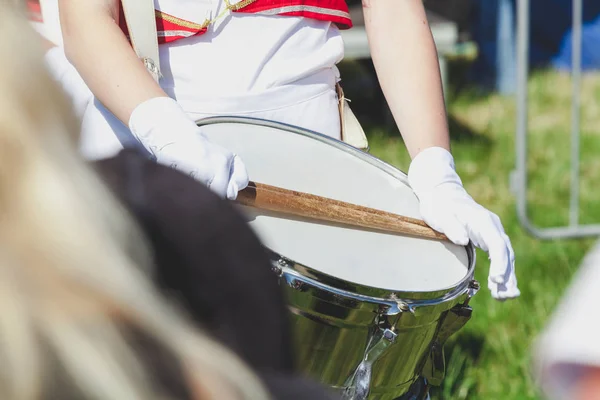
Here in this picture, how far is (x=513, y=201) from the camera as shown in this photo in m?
4.39

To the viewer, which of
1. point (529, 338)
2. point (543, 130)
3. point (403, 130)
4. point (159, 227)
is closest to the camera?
point (159, 227)

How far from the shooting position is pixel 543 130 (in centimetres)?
552

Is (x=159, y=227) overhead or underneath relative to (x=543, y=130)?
overhead

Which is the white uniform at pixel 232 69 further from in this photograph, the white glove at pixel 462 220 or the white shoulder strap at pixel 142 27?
the white glove at pixel 462 220

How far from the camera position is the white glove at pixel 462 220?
1769mm

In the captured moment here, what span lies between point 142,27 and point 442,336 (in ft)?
2.62

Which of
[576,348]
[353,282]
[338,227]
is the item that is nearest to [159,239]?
[576,348]

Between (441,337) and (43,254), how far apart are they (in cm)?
123

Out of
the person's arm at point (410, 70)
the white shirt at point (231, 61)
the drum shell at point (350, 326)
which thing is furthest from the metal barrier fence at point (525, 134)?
the drum shell at point (350, 326)

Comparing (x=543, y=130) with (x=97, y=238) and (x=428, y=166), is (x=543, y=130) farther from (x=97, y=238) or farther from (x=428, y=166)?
(x=97, y=238)

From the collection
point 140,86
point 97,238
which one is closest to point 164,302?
point 97,238

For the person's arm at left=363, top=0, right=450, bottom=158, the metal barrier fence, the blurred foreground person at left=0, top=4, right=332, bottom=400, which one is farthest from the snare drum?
the metal barrier fence

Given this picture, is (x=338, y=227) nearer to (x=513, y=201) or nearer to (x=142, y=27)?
(x=142, y=27)

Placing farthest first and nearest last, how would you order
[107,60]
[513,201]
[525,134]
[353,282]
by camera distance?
1. [513,201]
2. [525,134]
3. [107,60]
4. [353,282]
